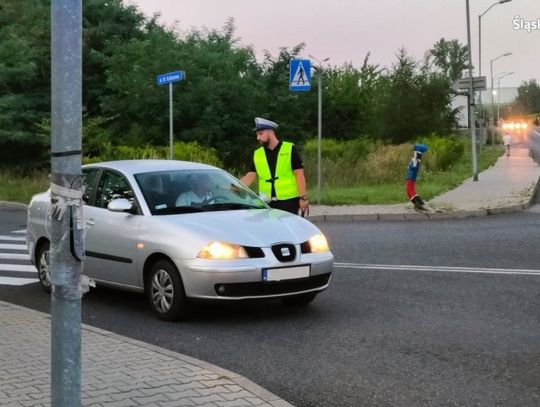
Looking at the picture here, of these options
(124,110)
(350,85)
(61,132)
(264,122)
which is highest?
(350,85)

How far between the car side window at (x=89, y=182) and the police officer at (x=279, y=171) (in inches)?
66.3

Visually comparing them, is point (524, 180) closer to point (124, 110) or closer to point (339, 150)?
point (339, 150)

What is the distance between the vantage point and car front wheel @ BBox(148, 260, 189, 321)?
22.3 ft

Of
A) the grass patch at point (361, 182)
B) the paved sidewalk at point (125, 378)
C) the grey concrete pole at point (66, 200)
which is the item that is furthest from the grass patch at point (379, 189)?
the grey concrete pole at point (66, 200)

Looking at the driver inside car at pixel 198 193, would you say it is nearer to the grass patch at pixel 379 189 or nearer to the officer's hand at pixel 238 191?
the officer's hand at pixel 238 191

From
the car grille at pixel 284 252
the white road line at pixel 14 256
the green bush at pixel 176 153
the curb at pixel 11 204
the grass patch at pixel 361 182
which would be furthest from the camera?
the green bush at pixel 176 153

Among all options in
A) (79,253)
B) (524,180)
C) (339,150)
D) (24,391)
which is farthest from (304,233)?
(339,150)

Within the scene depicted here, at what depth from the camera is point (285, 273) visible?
6.70 m

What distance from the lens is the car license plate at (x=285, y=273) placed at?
21.7ft

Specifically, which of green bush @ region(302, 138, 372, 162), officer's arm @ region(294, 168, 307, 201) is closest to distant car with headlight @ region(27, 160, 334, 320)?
officer's arm @ region(294, 168, 307, 201)

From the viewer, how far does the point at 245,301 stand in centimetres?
672

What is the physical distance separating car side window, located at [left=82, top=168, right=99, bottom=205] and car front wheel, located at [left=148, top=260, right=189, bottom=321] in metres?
1.47

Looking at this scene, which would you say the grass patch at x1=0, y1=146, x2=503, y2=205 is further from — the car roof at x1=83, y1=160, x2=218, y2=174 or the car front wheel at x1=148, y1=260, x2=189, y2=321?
the car front wheel at x1=148, y1=260, x2=189, y2=321

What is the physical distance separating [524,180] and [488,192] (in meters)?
5.23
